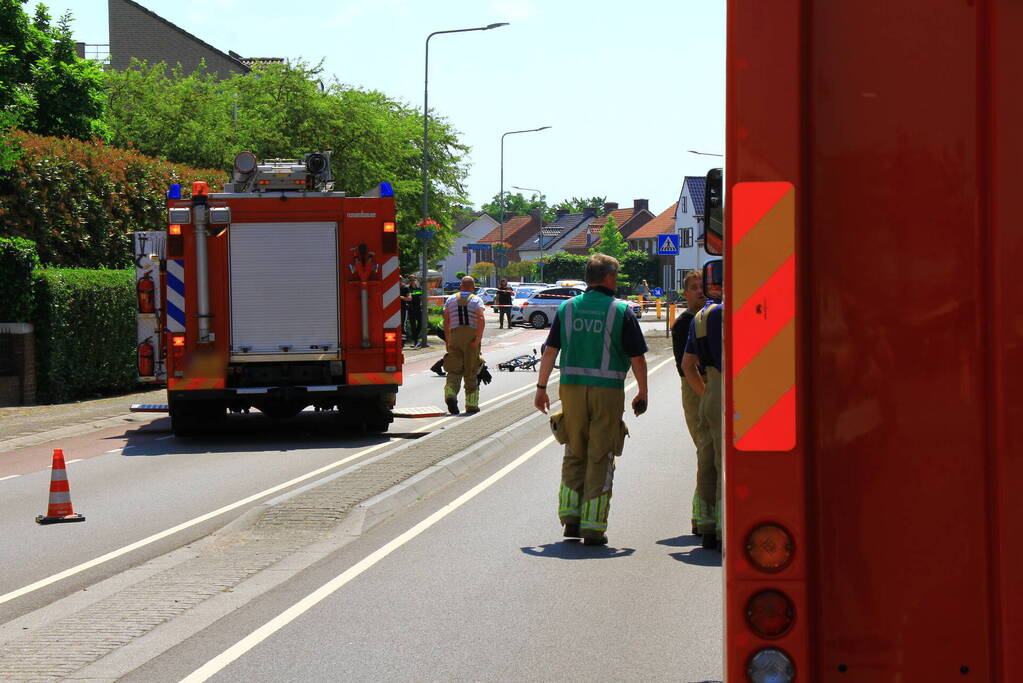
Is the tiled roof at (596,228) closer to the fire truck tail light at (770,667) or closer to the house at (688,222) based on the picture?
the house at (688,222)

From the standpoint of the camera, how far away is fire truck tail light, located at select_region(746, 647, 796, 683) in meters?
Result: 2.90

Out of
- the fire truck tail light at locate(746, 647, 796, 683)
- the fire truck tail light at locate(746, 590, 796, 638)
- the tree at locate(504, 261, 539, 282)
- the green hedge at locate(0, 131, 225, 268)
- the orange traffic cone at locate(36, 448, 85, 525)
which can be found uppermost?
the tree at locate(504, 261, 539, 282)

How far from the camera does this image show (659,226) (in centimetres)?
12962

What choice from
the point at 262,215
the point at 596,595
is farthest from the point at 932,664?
the point at 262,215

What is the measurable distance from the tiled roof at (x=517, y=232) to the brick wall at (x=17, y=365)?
143298mm

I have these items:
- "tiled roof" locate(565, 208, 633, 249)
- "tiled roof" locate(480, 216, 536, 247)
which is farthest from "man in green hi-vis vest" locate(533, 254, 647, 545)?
"tiled roof" locate(480, 216, 536, 247)

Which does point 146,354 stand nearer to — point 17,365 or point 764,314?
point 17,365

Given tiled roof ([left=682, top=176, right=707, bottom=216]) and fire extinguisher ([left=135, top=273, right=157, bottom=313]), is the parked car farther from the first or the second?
tiled roof ([left=682, top=176, right=707, bottom=216])

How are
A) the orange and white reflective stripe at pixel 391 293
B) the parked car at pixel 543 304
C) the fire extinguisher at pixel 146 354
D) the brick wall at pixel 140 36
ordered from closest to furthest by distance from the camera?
the orange and white reflective stripe at pixel 391 293, the fire extinguisher at pixel 146 354, the parked car at pixel 543 304, the brick wall at pixel 140 36

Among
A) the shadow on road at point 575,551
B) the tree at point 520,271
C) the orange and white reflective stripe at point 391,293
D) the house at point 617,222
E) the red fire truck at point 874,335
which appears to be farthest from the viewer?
the house at point 617,222

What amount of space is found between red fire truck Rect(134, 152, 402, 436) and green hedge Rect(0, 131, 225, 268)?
8034 mm

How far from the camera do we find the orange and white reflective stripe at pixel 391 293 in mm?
16797

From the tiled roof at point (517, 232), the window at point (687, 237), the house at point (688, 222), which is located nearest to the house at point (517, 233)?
the tiled roof at point (517, 232)

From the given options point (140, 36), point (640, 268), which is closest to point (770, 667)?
point (140, 36)
